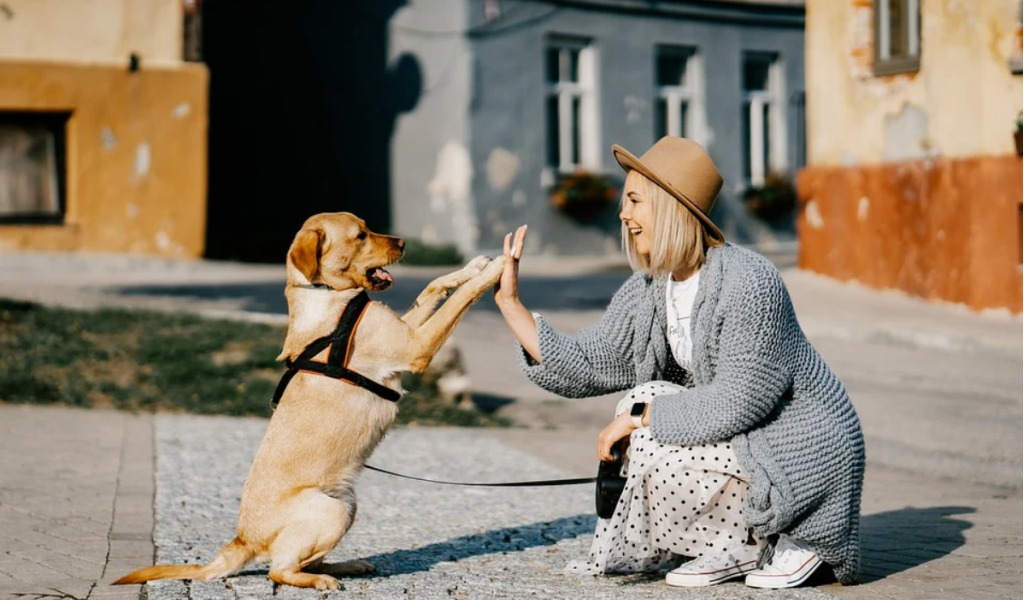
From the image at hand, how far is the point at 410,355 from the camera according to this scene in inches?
188

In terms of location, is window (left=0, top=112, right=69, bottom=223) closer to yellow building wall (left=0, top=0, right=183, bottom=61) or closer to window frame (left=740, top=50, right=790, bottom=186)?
yellow building wall (left=0, top=0, right=183, bottom=61)

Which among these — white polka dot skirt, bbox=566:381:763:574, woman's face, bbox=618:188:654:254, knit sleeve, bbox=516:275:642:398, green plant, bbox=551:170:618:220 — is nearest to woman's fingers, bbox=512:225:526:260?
knit sleeve, bbox=516:275:642:398

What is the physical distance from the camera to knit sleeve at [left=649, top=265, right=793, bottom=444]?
4.44 m

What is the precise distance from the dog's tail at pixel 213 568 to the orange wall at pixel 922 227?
855cm

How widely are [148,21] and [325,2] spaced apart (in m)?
5.00

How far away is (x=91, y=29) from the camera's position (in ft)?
58.4

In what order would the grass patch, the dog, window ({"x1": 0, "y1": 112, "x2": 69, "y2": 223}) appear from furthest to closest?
window ({"x1": 0, "y1": 112, "x2": 69, "y2": 223}), the grass patch, the dog

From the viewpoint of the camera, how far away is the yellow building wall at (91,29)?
688 inches

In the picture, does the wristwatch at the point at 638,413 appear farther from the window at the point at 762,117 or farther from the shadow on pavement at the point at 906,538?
the window at the point at 762,117

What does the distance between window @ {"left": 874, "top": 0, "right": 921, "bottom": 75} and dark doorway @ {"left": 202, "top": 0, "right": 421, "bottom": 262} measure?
10284mm

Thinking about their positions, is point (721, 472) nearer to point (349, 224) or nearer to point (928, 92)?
point (349, 224)

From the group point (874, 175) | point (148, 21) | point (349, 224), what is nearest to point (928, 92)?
point (874, 175)

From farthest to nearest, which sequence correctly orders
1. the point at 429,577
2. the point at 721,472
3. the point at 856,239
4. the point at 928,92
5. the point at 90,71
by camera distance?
the point at 90,71 < the point at 856,239 < the point at 928,92 < the point at 429,577 < the point at 721,472

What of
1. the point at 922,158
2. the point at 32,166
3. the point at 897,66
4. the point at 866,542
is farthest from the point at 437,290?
the point at 32,166
